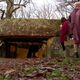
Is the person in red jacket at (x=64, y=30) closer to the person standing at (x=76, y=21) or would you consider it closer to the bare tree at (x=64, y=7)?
the person standing at (x=76, y=21)

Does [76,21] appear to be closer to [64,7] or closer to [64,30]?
[64,30]

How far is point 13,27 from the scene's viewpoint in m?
17.1

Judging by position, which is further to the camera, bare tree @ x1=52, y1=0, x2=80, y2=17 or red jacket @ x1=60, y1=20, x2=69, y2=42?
bare tree @ x1=52, y1=0, x2=80, y2=17

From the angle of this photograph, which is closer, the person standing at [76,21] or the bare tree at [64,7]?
the person standing at [76,21]

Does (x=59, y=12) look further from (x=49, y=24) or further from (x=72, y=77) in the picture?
(x=72, y=77)

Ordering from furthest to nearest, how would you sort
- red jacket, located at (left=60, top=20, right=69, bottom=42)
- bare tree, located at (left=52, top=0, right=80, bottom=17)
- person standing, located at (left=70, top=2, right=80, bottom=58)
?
bare tree, located at (left=52, top=0, right=80, bottom=17), red jacket, located at (left=60, top=20, right=69, bottom=42), person standing, located at (left=70, top=2, right=80, bottom=58)

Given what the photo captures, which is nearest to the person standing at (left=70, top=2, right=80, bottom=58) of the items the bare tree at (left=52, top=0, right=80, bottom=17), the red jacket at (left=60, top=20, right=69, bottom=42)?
the red jacket at (left=60, top=20, right=69, bottom=42)

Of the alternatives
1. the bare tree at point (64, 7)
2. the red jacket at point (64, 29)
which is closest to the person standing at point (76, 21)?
the red jacket at point (64, 29)

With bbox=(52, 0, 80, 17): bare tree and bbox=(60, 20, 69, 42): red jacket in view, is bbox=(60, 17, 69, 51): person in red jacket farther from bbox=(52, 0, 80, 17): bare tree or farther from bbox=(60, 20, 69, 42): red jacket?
bbox=(52, 0, 80, 17): bare tree

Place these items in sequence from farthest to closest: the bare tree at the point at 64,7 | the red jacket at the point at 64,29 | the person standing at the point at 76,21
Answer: the bare tree at the point at 64,7 < the red jacket at the point at 64,29 < the person standing at the point at 76,21

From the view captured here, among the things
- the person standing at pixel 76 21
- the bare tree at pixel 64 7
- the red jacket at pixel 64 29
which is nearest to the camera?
the person standing at pixel 76 21

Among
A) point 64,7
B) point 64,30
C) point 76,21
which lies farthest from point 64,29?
point 64,7

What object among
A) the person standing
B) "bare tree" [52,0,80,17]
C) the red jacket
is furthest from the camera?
"bare tree" [52,0,80,17]

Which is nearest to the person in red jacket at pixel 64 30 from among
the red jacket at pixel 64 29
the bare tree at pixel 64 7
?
the red jacket at pixel 64 29
